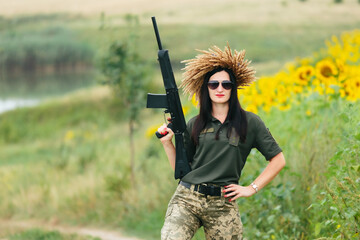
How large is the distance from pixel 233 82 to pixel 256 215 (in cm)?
227

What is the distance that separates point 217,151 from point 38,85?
54.6 metres

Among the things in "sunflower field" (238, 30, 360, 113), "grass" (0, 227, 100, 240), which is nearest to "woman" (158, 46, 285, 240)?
"grass" (0, 227, 100, 240)

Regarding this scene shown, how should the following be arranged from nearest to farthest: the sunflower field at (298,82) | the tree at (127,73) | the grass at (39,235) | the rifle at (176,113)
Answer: the rifle at (176,113) → the grass at (39,235) → the sunflower field at (298,82) → the tree at (127,73)

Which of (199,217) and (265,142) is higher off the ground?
(265,142)

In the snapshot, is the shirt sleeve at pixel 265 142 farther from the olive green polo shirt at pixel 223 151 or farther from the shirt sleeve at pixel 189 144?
the shirt sleeve at pixel 189 144

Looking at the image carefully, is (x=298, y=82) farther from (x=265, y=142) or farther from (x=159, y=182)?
(x=265, y=142)

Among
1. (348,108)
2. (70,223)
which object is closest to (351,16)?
(70,223)

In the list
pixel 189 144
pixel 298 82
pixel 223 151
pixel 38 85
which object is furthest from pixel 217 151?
pixel 38 85

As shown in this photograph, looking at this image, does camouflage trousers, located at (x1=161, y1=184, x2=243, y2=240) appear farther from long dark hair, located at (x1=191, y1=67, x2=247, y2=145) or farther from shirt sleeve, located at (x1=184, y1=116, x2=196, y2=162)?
long dark hair, located at (x1=191, y1=67, x2=247, y2=145)

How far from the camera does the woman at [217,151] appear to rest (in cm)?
379

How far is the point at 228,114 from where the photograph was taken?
3.91 metres

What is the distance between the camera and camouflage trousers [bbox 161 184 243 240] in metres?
3.74

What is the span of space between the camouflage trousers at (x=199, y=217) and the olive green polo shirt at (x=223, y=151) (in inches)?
4.3

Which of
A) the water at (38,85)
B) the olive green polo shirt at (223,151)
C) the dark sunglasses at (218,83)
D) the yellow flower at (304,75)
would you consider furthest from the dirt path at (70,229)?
the water at (38,85)
